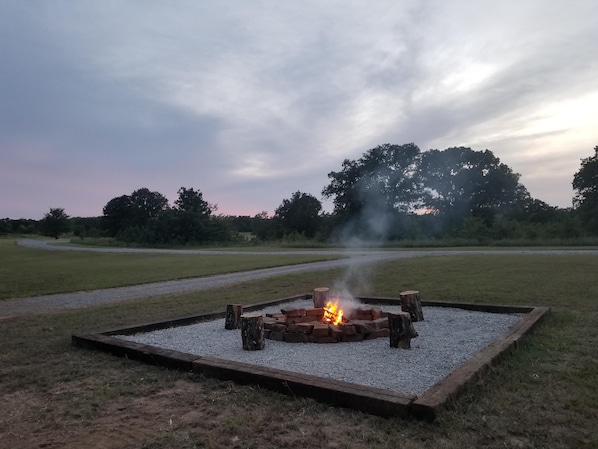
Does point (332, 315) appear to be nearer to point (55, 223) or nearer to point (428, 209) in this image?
point (428, 209)

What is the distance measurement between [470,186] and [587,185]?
1236cm

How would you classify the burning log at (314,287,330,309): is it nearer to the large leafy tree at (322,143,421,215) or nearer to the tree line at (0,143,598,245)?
A: the large leafy tree at (322,143,421,215)

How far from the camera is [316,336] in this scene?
16.8 ft

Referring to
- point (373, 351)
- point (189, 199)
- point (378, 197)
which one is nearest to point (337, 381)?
point (373, 351)

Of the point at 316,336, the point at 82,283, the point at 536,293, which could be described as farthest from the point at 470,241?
the point at 316,336

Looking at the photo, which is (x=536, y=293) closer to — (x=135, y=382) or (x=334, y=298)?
(x=334, y=298)

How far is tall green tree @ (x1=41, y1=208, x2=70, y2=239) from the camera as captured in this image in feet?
259

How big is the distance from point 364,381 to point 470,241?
2839 centimetres

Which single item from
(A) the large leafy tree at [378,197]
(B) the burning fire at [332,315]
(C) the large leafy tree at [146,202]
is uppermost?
(C) the large leafy tree at [146,202]

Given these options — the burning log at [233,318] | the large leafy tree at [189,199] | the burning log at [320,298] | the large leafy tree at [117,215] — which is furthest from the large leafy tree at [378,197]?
the large leafy tree at [117,215]

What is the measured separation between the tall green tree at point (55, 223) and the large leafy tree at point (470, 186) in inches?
2585

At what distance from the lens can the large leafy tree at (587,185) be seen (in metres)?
35.1

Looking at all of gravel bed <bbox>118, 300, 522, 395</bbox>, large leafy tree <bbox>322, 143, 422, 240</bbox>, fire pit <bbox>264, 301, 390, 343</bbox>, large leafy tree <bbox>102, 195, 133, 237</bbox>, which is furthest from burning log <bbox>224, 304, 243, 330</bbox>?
large leafy tree <bbox>102, 195, 133, 237</bbox>

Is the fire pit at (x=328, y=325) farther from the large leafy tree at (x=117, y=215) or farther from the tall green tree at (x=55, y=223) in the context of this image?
the tall green tree at (x=55, y=223)
